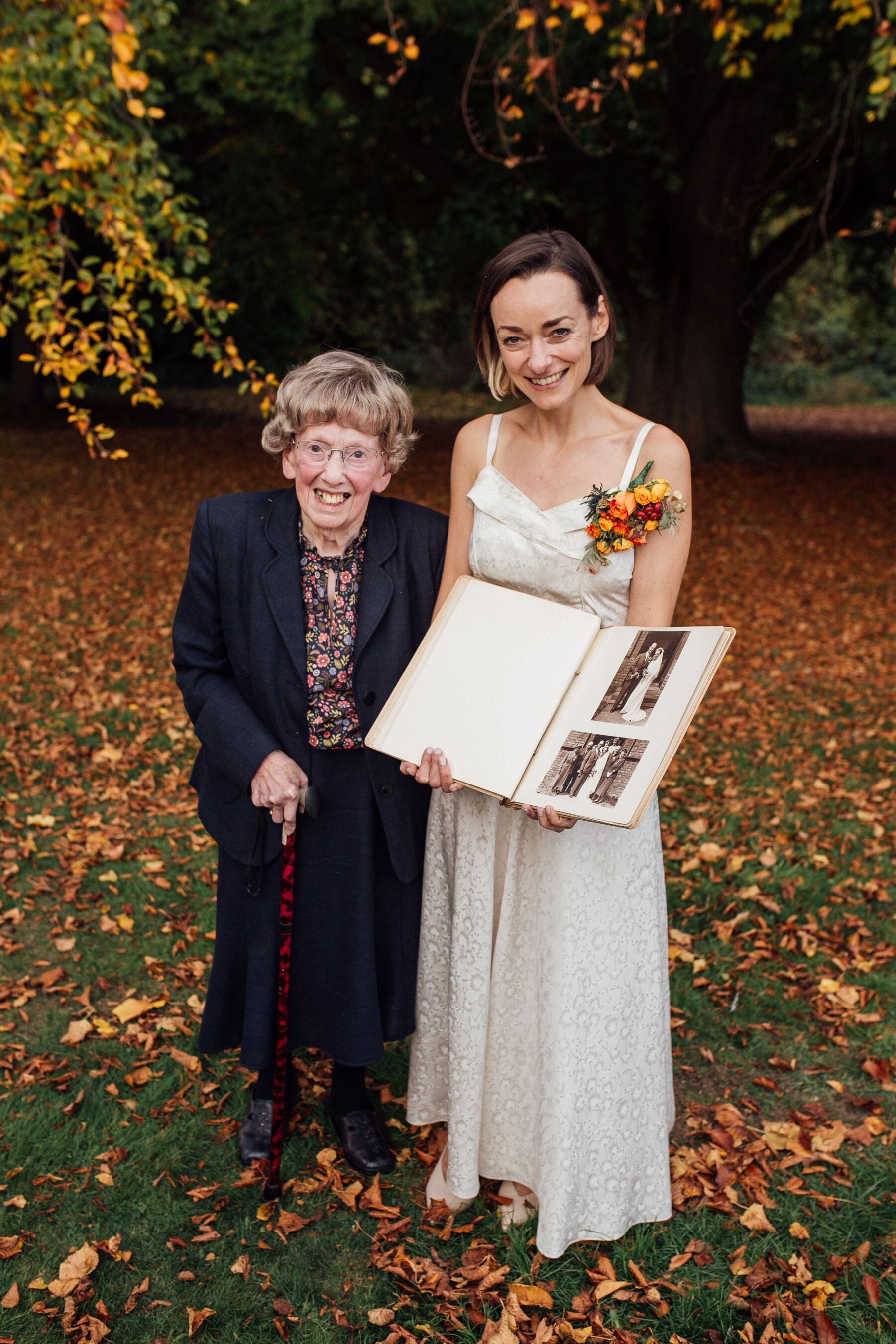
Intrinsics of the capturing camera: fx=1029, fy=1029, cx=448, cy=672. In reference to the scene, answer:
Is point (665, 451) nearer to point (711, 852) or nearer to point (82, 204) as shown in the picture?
point (711, 852)

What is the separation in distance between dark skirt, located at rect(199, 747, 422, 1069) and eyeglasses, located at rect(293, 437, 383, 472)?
726mm

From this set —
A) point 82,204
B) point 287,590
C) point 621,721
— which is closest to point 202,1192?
point 287,590

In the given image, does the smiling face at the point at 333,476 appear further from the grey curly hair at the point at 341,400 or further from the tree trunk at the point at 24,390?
the tree trunk at the point at 24,390

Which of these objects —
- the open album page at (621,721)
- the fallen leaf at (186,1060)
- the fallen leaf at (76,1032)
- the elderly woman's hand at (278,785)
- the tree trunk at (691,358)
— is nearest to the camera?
the open album page at (621,721)

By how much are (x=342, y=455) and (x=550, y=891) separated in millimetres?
1145

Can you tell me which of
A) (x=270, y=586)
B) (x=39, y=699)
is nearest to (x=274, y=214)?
(x=39, y=699)

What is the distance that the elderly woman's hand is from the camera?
2.48 m

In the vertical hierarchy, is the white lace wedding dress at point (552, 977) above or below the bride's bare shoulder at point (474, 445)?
below

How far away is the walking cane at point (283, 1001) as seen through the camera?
102 inches

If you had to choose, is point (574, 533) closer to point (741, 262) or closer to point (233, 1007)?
point (233, 1007)

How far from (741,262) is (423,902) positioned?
12.6 metres

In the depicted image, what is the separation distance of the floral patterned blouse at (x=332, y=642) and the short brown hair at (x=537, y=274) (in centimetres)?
54

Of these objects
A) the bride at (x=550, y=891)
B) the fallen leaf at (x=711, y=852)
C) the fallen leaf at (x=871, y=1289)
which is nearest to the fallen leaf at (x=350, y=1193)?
the bride at (x=550, y=891)

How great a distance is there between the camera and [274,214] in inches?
604
